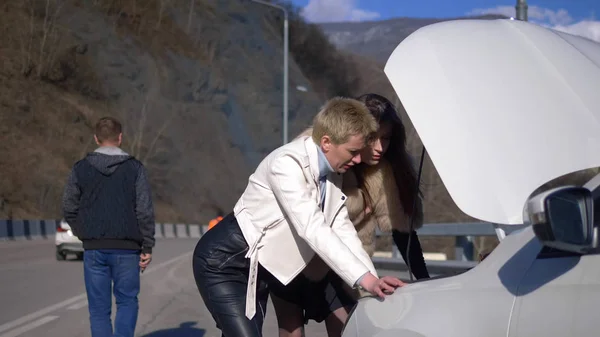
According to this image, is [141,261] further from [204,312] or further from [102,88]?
[102,88]

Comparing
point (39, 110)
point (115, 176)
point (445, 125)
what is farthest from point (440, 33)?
point (39, 110)

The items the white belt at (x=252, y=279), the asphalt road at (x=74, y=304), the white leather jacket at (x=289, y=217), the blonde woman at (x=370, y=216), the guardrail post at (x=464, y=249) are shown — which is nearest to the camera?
the white leather jacket at (x=289, y=217)

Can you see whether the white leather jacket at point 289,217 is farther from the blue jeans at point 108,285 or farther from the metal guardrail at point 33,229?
the metal guardrail at point 33,229

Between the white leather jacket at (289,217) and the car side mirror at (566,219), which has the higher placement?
the car side mirror at (566,219)

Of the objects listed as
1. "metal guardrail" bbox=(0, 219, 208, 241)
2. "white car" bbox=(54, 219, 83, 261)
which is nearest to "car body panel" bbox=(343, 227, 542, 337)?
"white car" bbox=(54, 219, 83, 261)

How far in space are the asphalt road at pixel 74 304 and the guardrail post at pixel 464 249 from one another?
3598 millimetres

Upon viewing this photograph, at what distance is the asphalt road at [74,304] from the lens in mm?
9320

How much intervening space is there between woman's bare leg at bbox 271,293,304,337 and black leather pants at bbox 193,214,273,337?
47 centimetres

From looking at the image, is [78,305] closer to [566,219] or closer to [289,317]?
[289,317]

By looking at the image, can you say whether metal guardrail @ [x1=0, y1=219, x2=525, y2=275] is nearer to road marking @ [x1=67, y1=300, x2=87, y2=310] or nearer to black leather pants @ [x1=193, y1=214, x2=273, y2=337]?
black leather pants @ [x1=193, y1=214, x2=273, y2=337]

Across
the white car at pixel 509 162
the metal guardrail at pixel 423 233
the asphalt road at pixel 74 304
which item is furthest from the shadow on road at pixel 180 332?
the white car at pixel 509 162

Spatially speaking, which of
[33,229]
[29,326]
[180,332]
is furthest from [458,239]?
[33,229]

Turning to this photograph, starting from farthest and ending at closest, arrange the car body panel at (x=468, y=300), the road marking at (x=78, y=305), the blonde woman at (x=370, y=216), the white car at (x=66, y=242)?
the white car at (x=66, y=242)
the road marking at (x=78, y=305)
the blonde woman at (x=370, y=216)
the car body panel at (x=468, y=300)

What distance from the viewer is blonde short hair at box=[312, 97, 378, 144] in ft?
12.4
